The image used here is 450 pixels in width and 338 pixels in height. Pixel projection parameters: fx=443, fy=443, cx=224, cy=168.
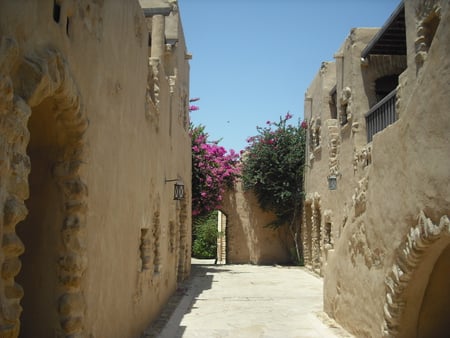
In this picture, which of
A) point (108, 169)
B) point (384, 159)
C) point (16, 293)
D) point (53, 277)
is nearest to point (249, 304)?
point (384, 159)

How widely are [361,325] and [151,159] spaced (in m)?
4.53

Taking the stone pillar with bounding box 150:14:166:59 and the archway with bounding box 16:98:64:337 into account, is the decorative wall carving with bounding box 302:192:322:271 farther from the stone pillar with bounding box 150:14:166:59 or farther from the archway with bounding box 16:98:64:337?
the archway with bounding box 16:98:64:337

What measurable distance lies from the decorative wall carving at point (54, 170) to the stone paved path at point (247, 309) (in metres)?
3.52

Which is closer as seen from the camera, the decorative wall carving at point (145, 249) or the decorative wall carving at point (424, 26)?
the decorative wall carving at point (424, 26)

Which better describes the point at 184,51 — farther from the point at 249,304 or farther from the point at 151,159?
the point at 249,304

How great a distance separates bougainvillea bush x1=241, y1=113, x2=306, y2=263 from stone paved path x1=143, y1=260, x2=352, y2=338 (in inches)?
168

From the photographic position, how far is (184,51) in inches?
573

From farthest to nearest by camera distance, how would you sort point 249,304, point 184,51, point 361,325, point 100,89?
point 184,51
point 249,304
point 361,325
point 100,89

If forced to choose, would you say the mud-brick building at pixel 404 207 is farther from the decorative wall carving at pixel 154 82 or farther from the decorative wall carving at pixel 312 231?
the decorative wall carving at pixel 312 231

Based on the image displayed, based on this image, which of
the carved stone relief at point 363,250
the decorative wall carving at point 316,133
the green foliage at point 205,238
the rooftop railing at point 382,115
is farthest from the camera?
the green foliage at point 205,238

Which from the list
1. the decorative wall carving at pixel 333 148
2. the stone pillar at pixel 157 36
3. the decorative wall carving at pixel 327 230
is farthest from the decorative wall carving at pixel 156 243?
the decorative wall carving at pixel 327 230

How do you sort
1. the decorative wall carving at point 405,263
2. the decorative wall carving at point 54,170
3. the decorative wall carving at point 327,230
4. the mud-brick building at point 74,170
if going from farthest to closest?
the decorative wall carving at point 327,230, the decorative wall carving at point 405,263, the mud-brick building at point 74,170, the decorative wall carving at point 54,170

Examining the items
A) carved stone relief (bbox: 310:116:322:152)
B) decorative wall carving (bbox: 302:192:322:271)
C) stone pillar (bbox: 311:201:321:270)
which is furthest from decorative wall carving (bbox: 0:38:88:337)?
stone pillar (bbox: 311:201:321:270)

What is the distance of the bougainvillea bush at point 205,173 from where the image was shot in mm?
17953
